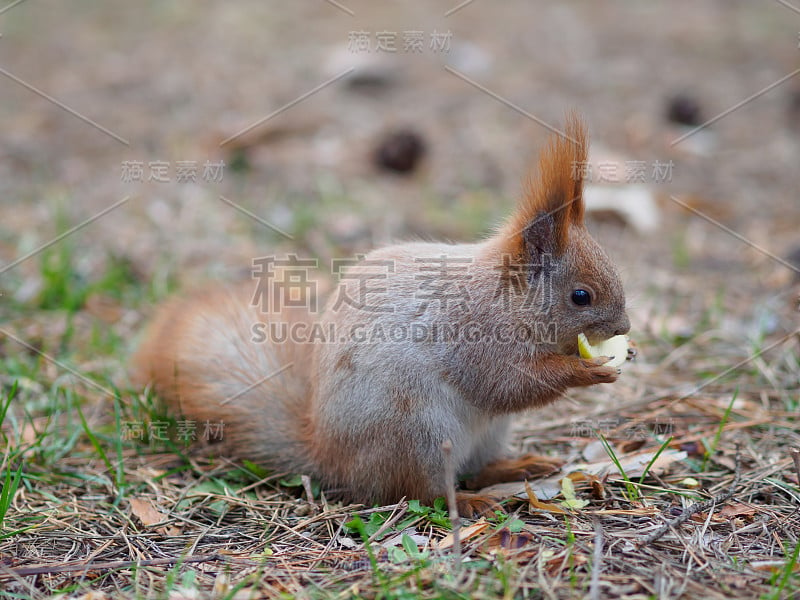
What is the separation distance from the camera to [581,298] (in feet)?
8.19

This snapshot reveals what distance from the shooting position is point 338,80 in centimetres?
668

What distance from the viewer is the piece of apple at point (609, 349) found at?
248 centimetres

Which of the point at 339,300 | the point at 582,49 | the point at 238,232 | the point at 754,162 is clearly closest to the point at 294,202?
the point at 238,232

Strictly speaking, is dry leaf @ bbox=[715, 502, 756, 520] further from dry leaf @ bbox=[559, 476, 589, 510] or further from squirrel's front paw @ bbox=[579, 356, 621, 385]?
squirrel's front paw @ bbox=[579, 356, 621, 385]

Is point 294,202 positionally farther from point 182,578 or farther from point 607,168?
point 182,578

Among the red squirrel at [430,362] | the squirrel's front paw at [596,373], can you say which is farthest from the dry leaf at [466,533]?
the squirrel's front paw at [596,373]

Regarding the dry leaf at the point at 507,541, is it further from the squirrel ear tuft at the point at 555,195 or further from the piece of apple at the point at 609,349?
the squirrel ear tuft at the point at 555,195

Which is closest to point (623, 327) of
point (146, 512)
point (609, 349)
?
point (609, 349)

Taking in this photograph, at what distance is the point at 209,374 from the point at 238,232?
206 cm

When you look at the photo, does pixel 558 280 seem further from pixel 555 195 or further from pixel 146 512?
pixel 146 512

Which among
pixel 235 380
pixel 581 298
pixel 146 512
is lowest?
pixel 146 512

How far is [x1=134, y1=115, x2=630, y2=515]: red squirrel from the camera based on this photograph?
7.66 ft

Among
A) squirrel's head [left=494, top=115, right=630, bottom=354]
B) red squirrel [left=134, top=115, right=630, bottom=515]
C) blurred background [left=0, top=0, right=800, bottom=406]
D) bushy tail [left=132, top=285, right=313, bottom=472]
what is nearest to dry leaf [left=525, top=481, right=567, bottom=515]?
red squirrel [left=134, top=115, right=630, bottom=515]

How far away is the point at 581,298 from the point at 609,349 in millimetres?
211
